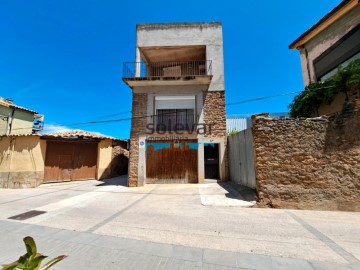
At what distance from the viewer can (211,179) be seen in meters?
11.0

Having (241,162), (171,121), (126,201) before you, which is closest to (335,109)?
(241,162)

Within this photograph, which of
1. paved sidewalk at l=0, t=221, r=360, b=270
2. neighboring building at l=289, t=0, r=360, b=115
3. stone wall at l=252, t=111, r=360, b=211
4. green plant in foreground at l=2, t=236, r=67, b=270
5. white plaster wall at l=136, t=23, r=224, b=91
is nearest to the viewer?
green plant in foreground at l=2, t=236, r=67, b=270

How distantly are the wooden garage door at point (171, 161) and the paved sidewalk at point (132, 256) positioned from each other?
691 centimetres

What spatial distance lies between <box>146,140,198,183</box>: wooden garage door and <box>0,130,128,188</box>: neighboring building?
4847mm

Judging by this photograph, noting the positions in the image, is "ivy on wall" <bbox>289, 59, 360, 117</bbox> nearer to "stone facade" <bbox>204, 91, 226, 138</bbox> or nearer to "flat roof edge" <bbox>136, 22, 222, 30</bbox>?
"stone facade" <bbox>204, 91, 226, 138</bbox>

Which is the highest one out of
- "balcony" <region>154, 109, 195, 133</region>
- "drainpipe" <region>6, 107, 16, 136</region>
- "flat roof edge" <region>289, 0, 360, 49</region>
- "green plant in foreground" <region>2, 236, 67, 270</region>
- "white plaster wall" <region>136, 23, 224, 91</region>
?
"white plaster wall" <region>136, 23, 224, 91</region>

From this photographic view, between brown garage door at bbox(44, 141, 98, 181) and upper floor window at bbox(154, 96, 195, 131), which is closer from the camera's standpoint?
upper floor window at bbox(154, 96, 195, 131)

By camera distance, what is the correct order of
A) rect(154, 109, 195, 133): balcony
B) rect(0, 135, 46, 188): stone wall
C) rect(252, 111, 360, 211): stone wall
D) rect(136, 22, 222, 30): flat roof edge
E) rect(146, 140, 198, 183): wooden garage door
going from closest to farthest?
rect(252, 111, 360, 211): stone wall, rect(0, 135, 46, 188): stone wall, rect(146, 140, 198, 183): wooden garage door, rect(154, 109, 195, 133): balcony, rect(136, 22, 222, 30): flat roof edge

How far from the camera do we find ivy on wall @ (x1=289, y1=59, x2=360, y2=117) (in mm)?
6102

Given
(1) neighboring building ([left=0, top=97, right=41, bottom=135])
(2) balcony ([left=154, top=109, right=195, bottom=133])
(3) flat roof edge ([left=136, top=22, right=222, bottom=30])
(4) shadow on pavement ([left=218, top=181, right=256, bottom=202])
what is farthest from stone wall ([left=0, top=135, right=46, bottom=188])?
(4) shadow on pavement ([left=218, top=181, right=256, bottom=202])

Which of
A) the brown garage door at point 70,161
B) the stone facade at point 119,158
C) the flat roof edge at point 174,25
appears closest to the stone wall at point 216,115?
the flat roof edge at point 174,25

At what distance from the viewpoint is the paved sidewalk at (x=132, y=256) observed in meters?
2.77

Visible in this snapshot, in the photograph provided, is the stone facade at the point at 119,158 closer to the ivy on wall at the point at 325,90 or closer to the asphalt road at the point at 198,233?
the asphalt road at the point at 198,233

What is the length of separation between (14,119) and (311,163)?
76.4 ft
